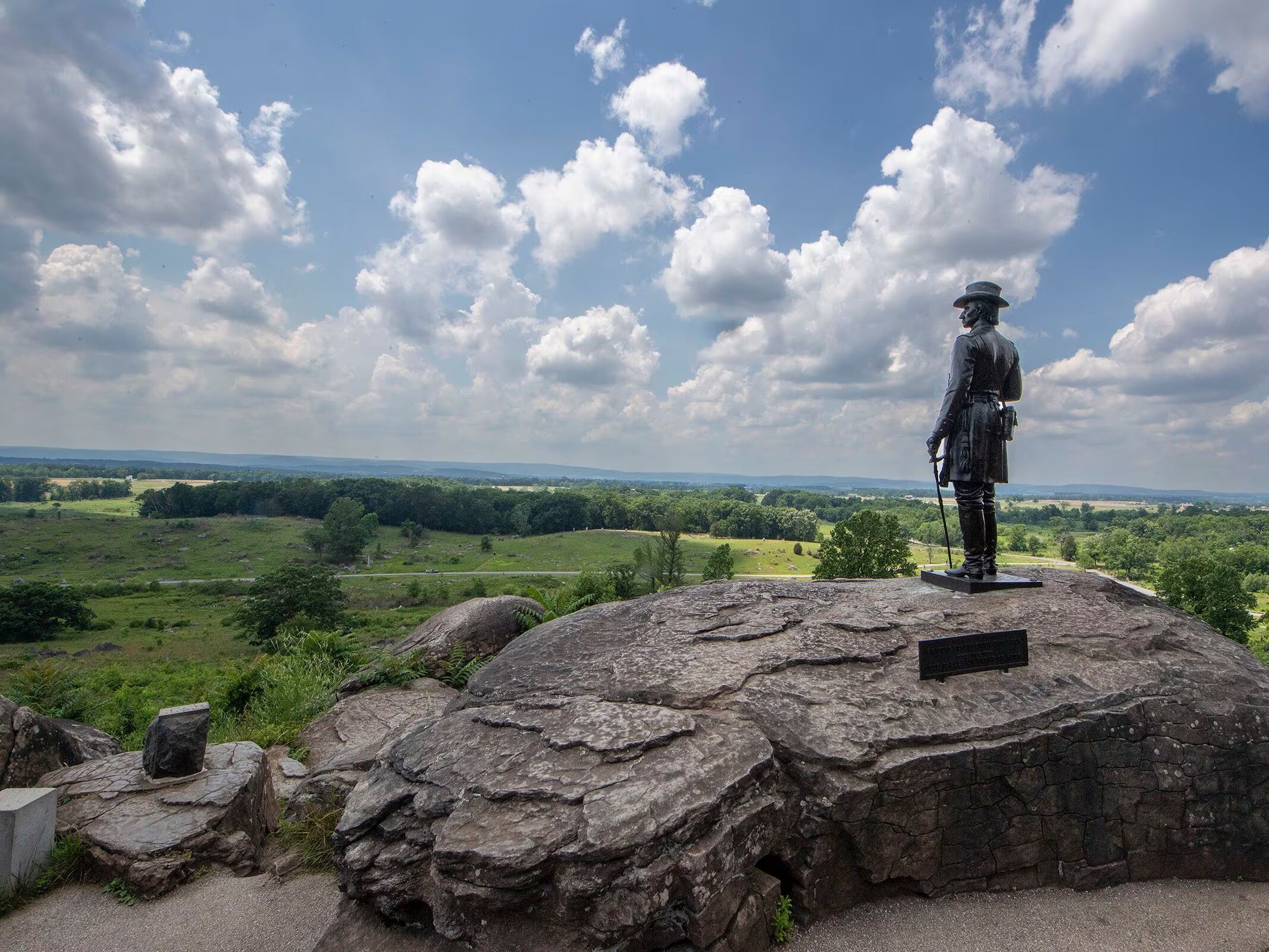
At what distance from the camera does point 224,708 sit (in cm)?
1462

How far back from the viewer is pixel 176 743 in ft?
26.8

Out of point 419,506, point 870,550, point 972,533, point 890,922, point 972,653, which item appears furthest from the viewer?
point 419,506

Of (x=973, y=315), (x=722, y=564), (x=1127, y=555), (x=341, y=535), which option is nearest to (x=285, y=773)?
(x=973, y=315)

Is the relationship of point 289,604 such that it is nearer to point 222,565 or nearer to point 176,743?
point 176,743

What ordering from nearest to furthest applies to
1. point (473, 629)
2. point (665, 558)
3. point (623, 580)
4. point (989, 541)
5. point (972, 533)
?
point (972, 533) → point (989, 541) → point (473, 629) → point (623, 580) → point (665, 558)

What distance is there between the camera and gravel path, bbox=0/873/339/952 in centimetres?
618

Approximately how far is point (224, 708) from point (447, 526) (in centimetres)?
11055

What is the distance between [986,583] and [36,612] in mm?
78889

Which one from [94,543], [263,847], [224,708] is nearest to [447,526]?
[94,543]

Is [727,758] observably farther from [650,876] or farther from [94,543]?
[94,543]

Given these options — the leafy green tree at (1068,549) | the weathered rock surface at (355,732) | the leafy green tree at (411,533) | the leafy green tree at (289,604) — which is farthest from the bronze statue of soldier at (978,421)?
the leafy green tree at (411,533)

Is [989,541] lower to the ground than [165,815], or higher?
higher

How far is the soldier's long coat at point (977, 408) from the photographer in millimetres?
9055

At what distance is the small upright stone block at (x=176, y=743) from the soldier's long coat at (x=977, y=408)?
11351 millimetres
